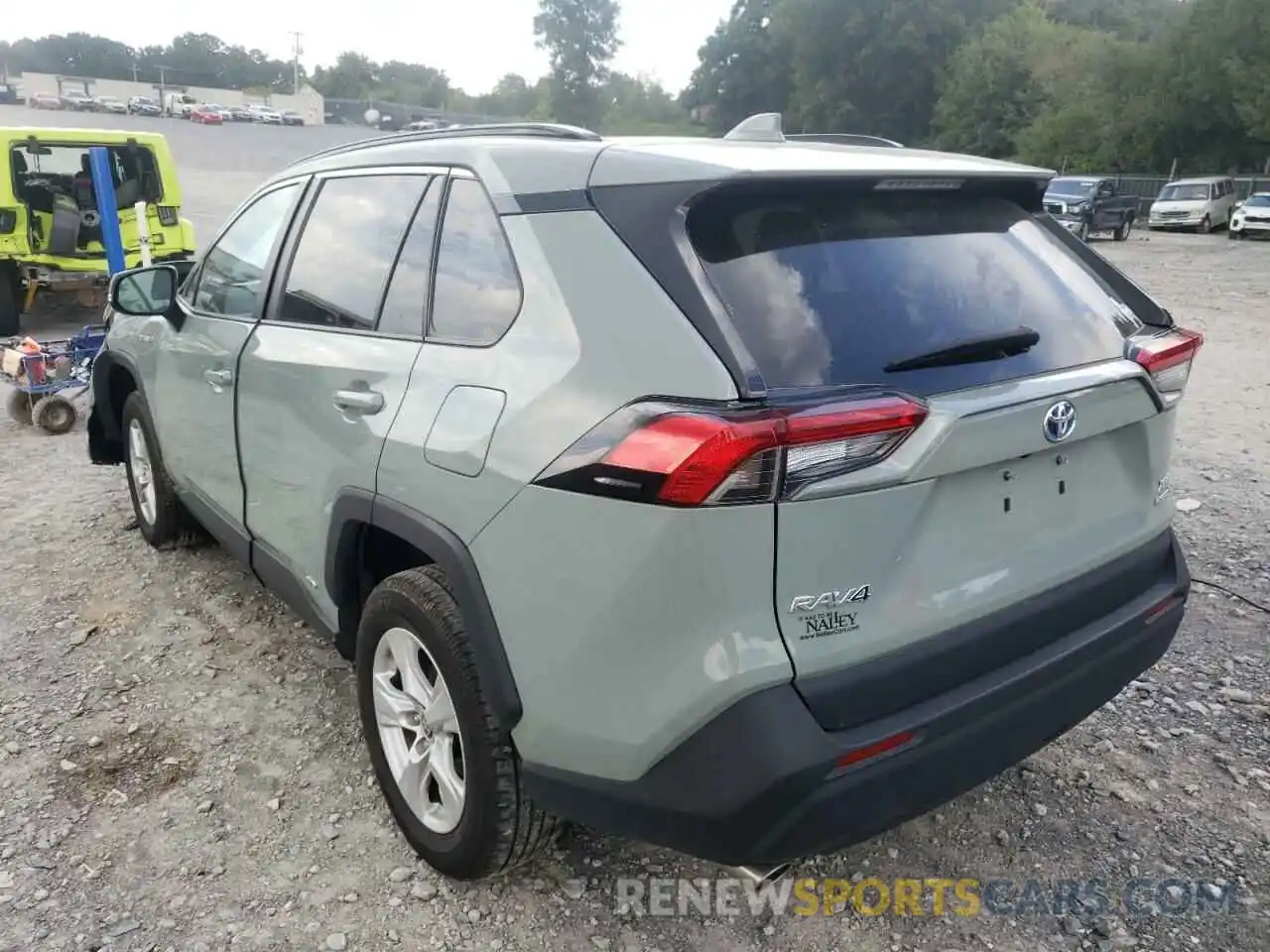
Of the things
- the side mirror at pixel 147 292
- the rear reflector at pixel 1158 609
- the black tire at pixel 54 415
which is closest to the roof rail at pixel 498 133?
the side mirror at pixel 147 292

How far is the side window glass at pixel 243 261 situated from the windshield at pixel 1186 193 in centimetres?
3200

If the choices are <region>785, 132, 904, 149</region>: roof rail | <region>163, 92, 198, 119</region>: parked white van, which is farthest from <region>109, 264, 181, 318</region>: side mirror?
<region>163, 92, 198, 119</region>: parked white van

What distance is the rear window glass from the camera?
1.90 m

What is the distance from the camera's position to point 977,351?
81.5 inches

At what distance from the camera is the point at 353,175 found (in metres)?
2.97

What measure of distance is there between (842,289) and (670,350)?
1.34 feet

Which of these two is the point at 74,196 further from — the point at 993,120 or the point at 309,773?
the point at 993,120

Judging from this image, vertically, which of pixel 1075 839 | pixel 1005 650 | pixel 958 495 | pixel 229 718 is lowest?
pixel 229 718

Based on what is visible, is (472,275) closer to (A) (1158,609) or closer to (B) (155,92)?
(A) (1158,609)

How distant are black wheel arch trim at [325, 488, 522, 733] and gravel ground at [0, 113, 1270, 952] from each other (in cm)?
67

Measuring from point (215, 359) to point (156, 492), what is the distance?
131 cm

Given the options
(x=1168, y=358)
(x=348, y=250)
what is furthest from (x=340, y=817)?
(x=1168, y=358)

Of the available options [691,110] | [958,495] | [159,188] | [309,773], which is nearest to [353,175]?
[309,773]

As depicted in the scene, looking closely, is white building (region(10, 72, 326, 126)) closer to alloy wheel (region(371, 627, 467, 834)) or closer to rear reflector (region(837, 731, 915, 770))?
alloy wheel (region(371, 627, 467, 834))
